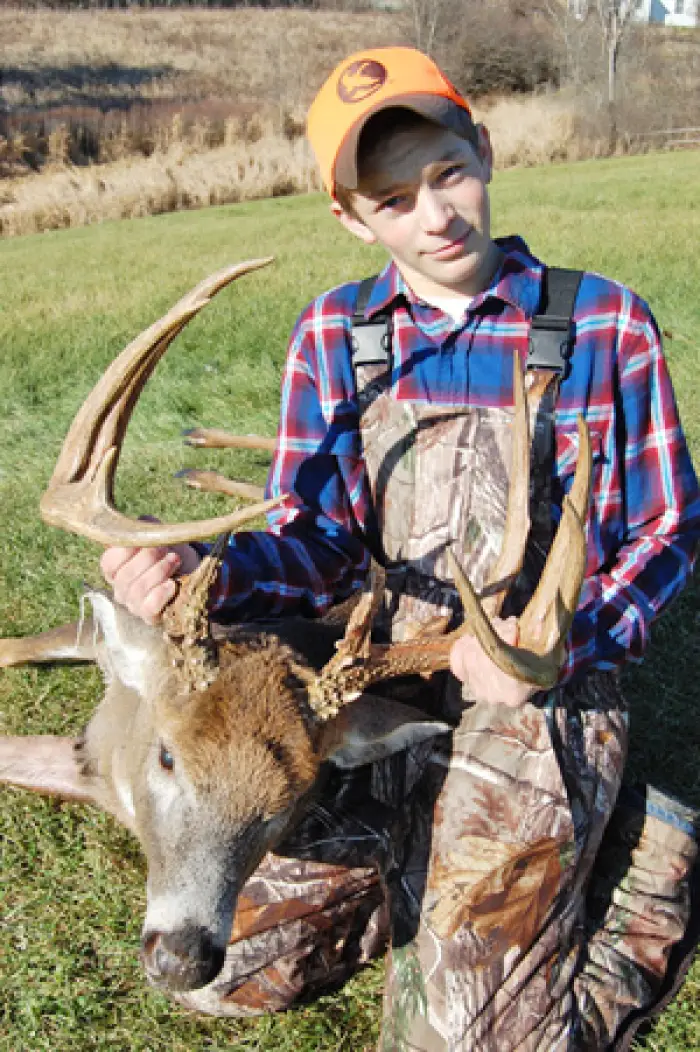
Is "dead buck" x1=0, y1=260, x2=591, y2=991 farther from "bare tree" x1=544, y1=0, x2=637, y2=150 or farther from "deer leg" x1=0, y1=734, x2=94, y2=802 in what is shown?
"bare tree" x1=544, y1=0, x2=637, y2=150

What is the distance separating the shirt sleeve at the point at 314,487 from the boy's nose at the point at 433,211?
19.6 inches

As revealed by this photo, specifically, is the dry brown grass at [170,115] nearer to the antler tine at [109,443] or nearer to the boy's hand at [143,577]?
the antler tine at [109,443]

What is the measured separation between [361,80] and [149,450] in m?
4.87

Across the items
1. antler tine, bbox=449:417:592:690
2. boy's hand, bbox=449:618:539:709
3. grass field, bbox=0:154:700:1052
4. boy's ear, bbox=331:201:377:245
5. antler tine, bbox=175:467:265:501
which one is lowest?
grass field, bbox=0:154:700:1052

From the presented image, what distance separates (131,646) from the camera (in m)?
2.82

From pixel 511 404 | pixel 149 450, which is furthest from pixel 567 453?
pixel 149 450

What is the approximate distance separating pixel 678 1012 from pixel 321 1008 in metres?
1.00

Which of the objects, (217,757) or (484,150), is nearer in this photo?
(217,757)

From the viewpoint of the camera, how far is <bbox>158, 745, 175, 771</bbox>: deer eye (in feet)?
8.33

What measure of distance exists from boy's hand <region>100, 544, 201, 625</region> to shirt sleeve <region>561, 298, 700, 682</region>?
1066mm

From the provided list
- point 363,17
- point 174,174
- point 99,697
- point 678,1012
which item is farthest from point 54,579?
point 363,17

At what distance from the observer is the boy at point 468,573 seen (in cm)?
273

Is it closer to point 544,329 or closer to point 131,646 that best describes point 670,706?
point 544,329

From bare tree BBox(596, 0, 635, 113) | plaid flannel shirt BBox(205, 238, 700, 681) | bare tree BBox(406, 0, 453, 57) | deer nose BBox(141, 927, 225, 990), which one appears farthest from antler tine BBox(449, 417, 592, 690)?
bare tree BBox(406, 0, 453, 57)
